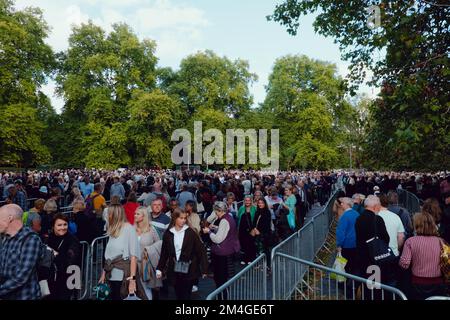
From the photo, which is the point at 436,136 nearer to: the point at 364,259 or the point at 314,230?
the point at 314,230

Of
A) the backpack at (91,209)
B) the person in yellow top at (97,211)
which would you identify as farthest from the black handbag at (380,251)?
the backpack at (91,209)

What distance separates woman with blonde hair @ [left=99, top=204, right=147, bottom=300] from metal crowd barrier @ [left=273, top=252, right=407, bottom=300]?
1903 mm

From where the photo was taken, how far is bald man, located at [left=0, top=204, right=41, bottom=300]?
3711 mm

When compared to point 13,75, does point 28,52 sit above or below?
above

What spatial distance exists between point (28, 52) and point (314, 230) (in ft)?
116

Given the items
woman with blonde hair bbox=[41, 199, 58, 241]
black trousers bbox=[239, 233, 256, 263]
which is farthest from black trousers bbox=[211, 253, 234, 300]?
woman with blonde hair bbox=[41, 199, 58, 241]

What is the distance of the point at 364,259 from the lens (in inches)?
236

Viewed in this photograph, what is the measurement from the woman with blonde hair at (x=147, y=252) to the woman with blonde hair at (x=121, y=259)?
0.28 meters

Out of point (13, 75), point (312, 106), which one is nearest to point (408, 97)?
point (13, 75)

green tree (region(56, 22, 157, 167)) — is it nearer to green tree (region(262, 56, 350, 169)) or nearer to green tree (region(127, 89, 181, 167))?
green tree (region(127, 89, 181, 167))

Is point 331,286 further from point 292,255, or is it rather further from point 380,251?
point 292,255

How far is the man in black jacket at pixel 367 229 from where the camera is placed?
5.70m
